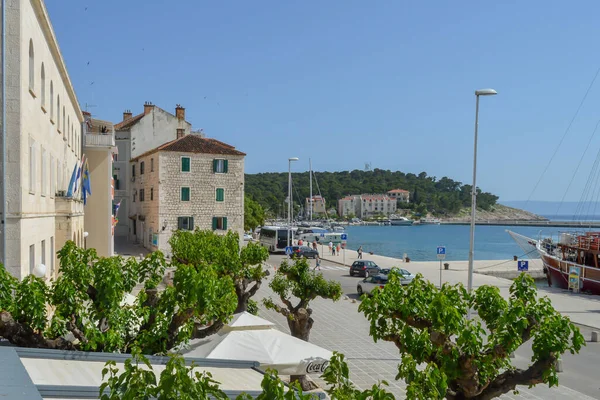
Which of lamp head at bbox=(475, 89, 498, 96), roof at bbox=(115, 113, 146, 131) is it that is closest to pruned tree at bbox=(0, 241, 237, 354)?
lamp head at bbox=(475, 89, 498, 96)

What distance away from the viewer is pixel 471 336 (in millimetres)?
8602

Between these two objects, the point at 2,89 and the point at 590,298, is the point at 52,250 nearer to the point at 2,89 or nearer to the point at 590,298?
the point at 2,89

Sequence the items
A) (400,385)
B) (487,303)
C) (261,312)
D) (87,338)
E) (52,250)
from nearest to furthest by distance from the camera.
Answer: (87,338) → (487,303) → (400,385) → (52,250) → (261,312)

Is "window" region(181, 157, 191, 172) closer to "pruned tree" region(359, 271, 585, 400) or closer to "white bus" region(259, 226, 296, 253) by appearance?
"white bus" region(259, 226, 296, 253)

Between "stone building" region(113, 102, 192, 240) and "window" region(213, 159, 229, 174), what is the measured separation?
783 centimetres

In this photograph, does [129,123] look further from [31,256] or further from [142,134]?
[31,256]

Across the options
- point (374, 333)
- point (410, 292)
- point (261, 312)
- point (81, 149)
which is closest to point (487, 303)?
point (410, 292)

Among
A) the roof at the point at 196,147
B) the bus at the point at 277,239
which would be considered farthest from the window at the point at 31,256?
the bus at the point at 277,239

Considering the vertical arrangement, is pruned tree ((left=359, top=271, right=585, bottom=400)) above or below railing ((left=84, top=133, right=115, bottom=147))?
below

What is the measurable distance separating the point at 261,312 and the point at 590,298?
20878 mm

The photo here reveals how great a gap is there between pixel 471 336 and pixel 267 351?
497cm

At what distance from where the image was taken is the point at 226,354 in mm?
11938

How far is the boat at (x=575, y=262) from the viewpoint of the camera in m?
37.6

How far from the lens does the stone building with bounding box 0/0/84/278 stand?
13102mm
